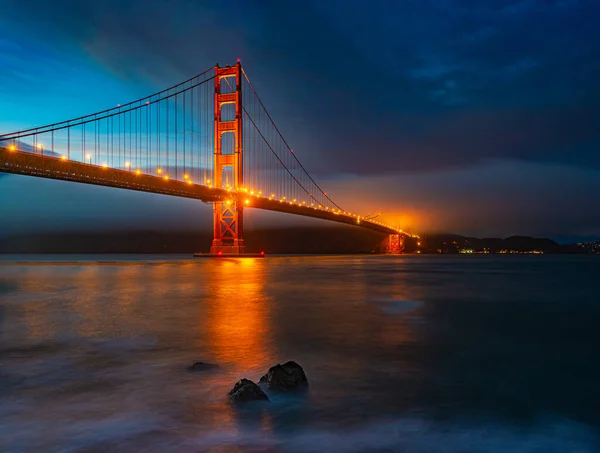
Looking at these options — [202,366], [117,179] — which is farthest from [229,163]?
[202,366]

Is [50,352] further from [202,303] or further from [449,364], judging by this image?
[202,303]

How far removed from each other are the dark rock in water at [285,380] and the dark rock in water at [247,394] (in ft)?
1.05

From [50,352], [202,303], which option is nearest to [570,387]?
[50,352]

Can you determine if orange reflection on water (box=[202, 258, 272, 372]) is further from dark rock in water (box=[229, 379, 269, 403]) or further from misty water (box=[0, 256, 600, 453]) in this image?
dark rock in water (box=[229, 379, 269, 403])

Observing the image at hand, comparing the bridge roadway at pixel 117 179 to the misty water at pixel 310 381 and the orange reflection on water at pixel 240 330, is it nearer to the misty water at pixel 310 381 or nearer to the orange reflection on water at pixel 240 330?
the orange reflection on water at pixel 240 330

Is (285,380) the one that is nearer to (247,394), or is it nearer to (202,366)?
(247,394)

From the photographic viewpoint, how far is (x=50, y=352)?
7461mm

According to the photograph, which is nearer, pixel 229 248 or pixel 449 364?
pixel 449 364

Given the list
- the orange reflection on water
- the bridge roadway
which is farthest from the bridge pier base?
the orange reflection on water

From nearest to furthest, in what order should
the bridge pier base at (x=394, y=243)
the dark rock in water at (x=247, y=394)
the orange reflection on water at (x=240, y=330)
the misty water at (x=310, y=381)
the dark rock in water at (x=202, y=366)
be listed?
the misty water at (x=310, y=381) → the dark rock in water at (x=247, y=394) → the dark rock in water at (x=202, y=366) → the orange reflection on water at (x=240, y=330) → the bridge pier base at (x=394, y=243)

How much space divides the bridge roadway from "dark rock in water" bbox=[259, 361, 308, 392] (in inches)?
1429

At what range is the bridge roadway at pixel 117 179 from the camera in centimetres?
3662

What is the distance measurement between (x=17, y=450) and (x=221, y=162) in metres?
59.0

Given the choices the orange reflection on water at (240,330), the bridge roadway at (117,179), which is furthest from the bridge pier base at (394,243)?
the orange reflection on water at (240,330)
